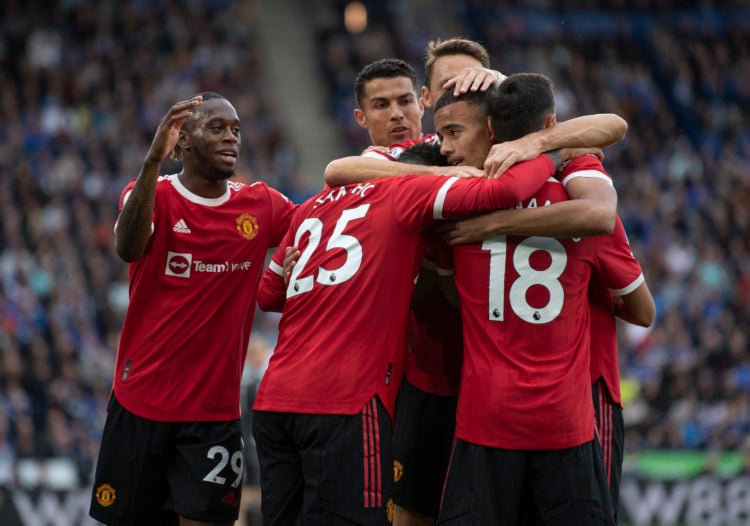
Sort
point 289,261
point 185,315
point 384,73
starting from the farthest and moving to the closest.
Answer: point 384,73, point 185,315, point 289,261

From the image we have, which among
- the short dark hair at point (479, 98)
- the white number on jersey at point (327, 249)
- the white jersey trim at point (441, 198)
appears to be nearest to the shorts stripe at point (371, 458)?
the white number on jersey at point (327, 249)

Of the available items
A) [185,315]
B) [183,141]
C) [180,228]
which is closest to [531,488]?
[185,315]

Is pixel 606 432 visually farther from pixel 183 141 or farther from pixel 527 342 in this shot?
pixel 183 141

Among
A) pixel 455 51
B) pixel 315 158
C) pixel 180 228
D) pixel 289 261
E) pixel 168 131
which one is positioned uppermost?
pixel 315 158

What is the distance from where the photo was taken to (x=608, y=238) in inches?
206

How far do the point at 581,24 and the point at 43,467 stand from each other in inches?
750

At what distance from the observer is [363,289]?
16.7 ft

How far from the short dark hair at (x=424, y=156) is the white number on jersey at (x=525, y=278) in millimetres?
734

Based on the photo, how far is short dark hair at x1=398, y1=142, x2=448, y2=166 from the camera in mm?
5637

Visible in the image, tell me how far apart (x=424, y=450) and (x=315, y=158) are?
1687 cm

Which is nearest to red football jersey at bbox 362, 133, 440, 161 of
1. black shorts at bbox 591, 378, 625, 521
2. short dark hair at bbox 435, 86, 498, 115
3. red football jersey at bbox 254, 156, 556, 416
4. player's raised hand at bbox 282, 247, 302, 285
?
red football jersey at bbox 254, 156, 556, 416

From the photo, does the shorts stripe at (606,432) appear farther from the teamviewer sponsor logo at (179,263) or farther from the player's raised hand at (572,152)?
the teamviewer sponsor logo at (179,263)

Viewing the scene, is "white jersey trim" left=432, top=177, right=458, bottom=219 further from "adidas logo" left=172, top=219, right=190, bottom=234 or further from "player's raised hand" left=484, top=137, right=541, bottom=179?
"adidas logo" left=172, top=219, right=190, bottom=234

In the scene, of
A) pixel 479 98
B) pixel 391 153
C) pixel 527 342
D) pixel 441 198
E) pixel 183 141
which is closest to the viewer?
pixel 527 342
